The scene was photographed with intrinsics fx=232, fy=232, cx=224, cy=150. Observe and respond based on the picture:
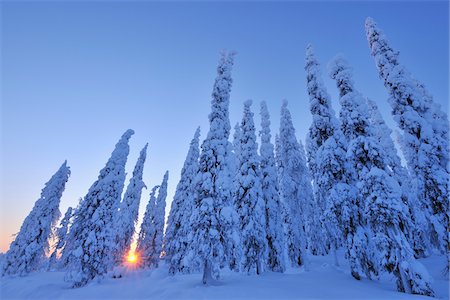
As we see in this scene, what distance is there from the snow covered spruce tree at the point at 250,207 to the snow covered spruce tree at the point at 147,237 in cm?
2492

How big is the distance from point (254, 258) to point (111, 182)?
14.7 metres

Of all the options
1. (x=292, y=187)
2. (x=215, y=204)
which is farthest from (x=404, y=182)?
(x=215, y=204)

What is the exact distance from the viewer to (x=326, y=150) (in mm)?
17125

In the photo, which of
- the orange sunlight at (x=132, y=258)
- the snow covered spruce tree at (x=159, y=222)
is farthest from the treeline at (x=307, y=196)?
the snow covered spruce tree at (x=159, y=222)

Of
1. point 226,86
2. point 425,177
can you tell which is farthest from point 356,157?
point 226,86

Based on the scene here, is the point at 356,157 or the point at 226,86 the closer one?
the point at 356,157

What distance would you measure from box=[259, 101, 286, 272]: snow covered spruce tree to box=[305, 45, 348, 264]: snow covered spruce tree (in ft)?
17.1

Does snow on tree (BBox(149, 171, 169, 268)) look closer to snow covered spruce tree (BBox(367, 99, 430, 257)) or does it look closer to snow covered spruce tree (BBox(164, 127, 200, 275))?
snow covered spruce tree (BBox(164, 127, 200, 275))

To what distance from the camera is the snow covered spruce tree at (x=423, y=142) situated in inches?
531

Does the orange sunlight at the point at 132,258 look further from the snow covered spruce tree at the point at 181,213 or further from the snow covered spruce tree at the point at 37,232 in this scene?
the snow covered spruce tree at the point at 181,213

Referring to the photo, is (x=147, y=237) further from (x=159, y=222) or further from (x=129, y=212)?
(x=129, y=212)

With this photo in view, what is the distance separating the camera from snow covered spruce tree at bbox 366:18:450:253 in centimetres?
1350

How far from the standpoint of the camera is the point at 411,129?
15195 millimetres

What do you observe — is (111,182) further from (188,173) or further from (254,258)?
(254,258)
